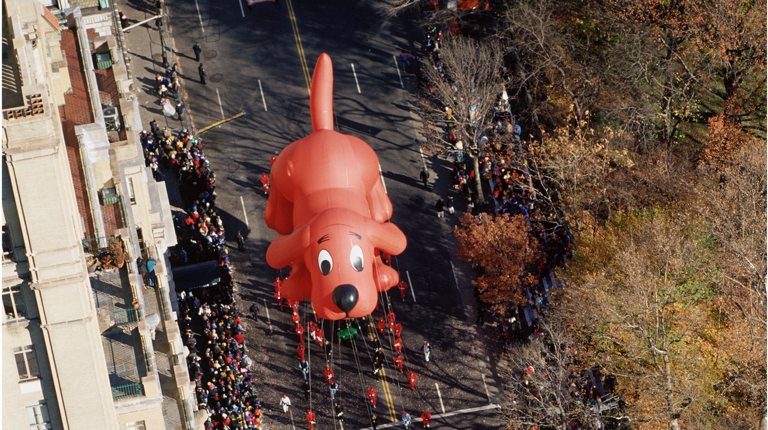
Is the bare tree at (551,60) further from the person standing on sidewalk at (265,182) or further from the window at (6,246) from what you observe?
the window at (6,246)

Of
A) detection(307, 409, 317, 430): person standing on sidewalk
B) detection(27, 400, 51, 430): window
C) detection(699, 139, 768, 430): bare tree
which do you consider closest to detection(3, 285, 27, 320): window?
detection(27, 400, 51, 430): window

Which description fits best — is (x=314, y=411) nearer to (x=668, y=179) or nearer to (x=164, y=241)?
(x=164, y=241)

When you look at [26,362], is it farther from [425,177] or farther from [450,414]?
[425,177]

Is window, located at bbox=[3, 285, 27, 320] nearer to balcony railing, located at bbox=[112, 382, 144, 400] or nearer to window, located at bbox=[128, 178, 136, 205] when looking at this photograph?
balcony railing, located at bbox=[112, 382, 144, 400]

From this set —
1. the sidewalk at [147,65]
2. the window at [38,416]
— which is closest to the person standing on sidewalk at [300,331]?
the sidewalk at [147,65]

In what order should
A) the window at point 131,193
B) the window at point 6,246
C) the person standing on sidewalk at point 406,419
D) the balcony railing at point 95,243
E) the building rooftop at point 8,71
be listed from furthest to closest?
the person standing on sidewalk at point 406,419
the window at point 131,193
the balcony railing at point 95,243
the building rooftop at point 8,71
the window at point 6,246

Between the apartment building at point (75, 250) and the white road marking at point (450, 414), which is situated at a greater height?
the apartment building at point (75, 250)

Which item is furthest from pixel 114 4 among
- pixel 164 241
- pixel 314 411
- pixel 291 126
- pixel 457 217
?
pixel 314 411
